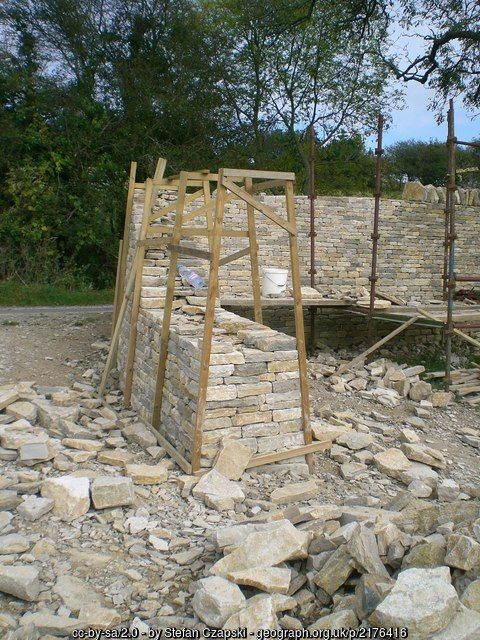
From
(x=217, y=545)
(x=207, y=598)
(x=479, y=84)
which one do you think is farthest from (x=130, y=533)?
Result: (x=479, y=84)

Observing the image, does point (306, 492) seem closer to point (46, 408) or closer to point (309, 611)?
point (309, 611)

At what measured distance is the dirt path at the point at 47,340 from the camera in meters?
8.55

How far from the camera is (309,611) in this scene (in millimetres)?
3197

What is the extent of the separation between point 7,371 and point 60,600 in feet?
18.3

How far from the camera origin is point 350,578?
328 cm

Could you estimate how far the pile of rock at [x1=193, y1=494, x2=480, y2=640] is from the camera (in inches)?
107

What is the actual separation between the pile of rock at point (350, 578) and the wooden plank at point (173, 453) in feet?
4.25

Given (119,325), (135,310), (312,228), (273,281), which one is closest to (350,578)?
(135,310)

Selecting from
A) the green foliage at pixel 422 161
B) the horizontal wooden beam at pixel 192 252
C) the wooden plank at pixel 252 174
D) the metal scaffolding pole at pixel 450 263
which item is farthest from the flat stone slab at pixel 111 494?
the green foliage at pixel 422 161

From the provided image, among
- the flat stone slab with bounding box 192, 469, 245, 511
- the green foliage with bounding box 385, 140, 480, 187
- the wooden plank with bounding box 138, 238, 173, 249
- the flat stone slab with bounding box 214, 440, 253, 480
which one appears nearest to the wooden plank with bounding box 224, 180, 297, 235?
the wooden plank with bounding box 138, 238, 173, 249

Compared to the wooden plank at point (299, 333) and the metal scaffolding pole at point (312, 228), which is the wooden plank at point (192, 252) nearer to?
the wooden plank at point (299, 333)

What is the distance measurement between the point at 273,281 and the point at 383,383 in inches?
102

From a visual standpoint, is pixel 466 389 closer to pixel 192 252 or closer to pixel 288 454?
pixel 288 454

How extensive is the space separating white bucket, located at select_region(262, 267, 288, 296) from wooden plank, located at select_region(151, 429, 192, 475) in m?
4.69
